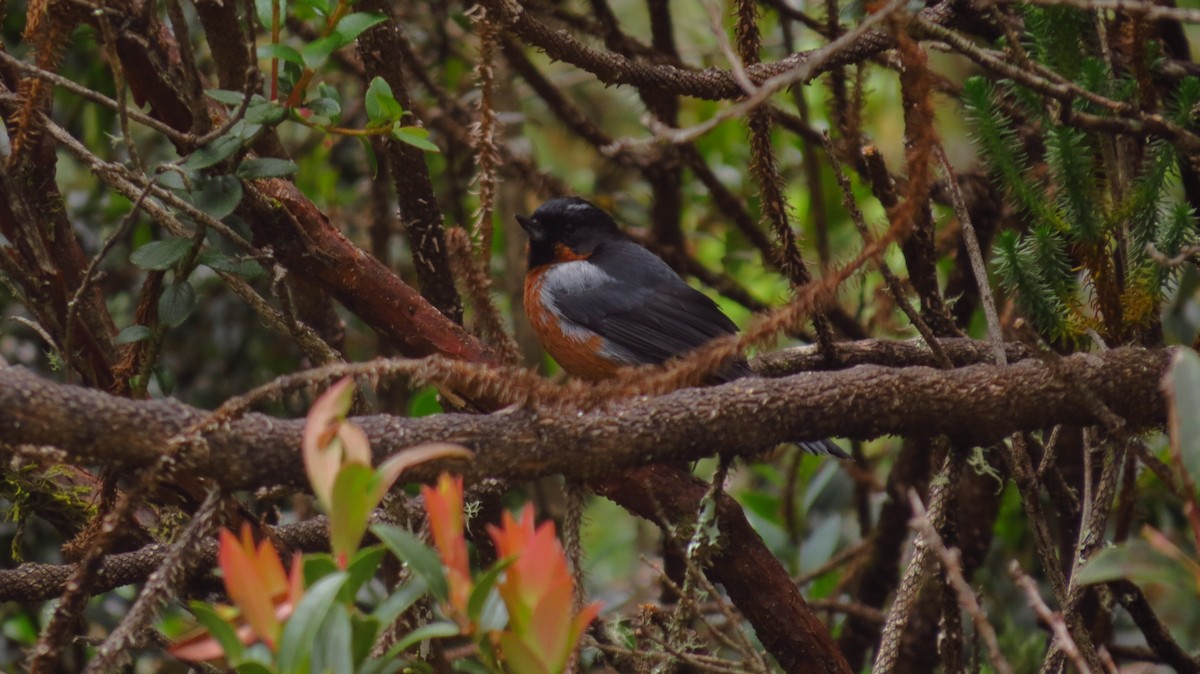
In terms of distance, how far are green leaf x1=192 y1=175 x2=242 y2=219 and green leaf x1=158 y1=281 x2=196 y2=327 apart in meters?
0.23

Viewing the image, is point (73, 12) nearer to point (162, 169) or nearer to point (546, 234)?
point (162, 169)

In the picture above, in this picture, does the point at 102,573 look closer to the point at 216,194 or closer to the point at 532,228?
the point at 216,194

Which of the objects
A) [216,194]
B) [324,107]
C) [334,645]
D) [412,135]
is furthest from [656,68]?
[334,645]

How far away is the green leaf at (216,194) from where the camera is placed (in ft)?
7.25

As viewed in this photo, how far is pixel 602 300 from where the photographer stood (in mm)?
4414

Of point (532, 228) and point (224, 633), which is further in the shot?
point (532, 228)

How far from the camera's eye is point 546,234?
4.73 metres

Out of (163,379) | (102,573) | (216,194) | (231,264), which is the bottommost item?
(102,573)

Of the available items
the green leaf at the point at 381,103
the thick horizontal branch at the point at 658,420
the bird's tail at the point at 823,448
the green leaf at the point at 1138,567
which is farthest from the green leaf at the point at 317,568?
the bird's tail at the point at 823,448

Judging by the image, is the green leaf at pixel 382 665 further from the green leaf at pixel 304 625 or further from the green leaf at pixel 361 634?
the green leaf at pixel 304 625

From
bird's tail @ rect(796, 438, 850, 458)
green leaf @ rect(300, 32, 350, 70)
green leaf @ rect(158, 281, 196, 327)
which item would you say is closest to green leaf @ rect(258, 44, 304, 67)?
green leaf @ rect(300, 32, 350, 70)

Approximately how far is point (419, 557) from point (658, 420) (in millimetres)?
659

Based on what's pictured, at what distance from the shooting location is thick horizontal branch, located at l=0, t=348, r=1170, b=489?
5.25 feet

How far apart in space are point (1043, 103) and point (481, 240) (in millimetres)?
1140
